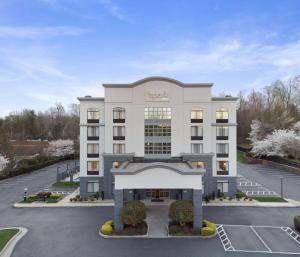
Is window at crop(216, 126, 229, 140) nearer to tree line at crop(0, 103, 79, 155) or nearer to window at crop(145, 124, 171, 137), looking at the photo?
window at crop(145, 124, 171, 137)

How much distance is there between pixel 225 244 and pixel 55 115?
129 metres

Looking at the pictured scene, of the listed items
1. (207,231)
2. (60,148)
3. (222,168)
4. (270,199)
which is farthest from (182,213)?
(60,148)

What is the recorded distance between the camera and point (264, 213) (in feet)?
104

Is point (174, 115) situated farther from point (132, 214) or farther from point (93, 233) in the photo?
point (93, 233)

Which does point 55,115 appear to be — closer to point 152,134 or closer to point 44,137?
point 44,137

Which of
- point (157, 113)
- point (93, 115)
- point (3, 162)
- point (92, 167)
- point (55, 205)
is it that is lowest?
point (55, 205)

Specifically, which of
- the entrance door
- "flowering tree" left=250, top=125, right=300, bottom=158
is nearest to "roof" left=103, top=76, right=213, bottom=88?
the entrance door

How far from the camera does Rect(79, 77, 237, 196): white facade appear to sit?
38938mm

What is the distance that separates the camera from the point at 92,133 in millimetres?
40094

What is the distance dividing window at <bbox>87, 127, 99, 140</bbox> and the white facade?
1599 millimetres

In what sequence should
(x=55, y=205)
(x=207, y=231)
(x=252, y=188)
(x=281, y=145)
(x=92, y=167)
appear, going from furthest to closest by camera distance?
(x=281, y=145), (x=252, y=188), (x=92, y=167), (x=55, y=205), (x=207, y=231)

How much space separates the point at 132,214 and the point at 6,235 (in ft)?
37.4

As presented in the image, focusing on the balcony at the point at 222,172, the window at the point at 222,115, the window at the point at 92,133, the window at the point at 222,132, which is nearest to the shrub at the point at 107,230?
the window at the point at 92,133

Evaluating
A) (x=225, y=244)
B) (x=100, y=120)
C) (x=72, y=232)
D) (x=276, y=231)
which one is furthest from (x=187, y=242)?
(x=100, y=120)
